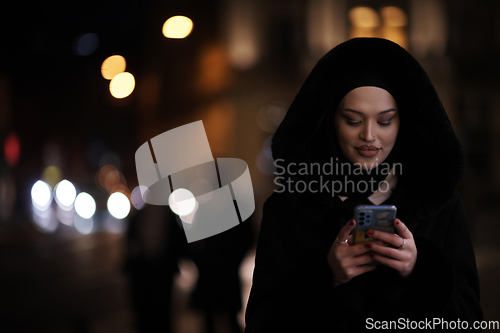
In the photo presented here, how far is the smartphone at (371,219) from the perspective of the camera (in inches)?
36.8

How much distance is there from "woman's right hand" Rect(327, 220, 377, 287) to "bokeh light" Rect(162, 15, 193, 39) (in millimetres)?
3540

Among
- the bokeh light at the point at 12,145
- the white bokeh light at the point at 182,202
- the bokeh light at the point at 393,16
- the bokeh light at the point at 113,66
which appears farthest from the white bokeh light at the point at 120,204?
the bokeh light at the point at 393,16

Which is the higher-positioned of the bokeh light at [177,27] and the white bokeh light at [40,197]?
the bokeh light at [177,27]

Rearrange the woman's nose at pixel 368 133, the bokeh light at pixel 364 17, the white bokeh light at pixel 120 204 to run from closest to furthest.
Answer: the woman's nose at pixel 368 133, the white bokeh light at pixel 120 204, the bokeh light at pixel 364 17

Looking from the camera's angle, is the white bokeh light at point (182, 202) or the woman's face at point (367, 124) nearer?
the woman's face at point (367, 124)

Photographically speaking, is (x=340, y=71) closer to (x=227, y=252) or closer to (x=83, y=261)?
(x=227, y=252)

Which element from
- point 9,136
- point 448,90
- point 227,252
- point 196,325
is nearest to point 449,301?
point 227,252

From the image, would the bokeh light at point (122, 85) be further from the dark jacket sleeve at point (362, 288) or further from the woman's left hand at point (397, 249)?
the woman's left hand at point (397, 249)

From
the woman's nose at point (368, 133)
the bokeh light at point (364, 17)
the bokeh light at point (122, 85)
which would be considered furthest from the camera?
the bokeh light at point (364, 17)

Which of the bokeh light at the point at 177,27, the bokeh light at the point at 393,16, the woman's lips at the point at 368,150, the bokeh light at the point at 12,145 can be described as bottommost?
the woman's lips at the point at 368,150

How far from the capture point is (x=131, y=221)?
3639 mm

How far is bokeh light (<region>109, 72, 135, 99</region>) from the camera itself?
397cm

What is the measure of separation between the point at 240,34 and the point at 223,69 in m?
0.55

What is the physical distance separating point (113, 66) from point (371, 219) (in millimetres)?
3356
